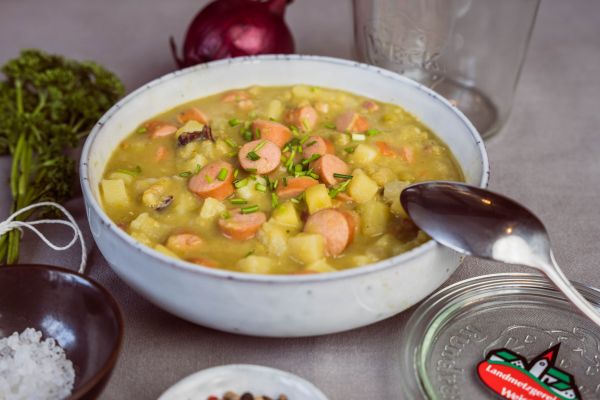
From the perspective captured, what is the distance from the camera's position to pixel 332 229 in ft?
7.79

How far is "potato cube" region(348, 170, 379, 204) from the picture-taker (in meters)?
2.60

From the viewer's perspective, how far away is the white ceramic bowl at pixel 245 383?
2.06m

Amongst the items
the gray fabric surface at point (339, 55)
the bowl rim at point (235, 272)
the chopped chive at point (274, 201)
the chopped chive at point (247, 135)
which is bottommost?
the gray fabric surface at point (339, 55)

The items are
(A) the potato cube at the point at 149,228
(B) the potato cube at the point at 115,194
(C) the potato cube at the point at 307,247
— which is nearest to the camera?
(C) the potato cube at the point at 307,247

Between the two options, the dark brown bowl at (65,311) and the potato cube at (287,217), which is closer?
the dark brown bowl at (65,311)

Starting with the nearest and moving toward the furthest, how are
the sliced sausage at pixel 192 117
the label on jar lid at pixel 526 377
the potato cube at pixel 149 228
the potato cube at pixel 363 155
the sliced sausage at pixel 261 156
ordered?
the label on jar lid at pixel 526 377, the potato cube at pixel 149 228, the sliced sausage at pixel 261 156, the potato cube at pixel 363 155, the sliced sausage at pixel 192 117

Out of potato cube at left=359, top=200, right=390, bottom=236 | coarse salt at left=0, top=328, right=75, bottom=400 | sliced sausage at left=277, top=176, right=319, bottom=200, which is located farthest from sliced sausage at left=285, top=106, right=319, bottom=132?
coarse salt at left=0, top=328, right=75, bottom=400

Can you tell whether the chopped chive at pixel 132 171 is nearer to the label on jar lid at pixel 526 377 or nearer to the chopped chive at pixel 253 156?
the chopped chive at pixel 253 156

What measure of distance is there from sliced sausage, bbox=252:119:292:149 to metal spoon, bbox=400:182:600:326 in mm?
761

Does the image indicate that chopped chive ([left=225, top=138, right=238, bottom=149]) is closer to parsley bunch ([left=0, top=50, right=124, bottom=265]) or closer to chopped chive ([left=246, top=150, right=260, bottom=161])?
chopped chive ([left=246, top=150, right=260, bottom=161])

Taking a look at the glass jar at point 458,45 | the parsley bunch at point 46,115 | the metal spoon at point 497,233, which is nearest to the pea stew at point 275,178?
the metal spoon at point 497,233

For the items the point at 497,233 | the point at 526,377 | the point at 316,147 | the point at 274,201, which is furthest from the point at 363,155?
the point at 526,377

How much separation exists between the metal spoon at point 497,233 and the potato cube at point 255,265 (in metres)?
0.49

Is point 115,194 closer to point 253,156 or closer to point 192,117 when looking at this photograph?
point 253,156
